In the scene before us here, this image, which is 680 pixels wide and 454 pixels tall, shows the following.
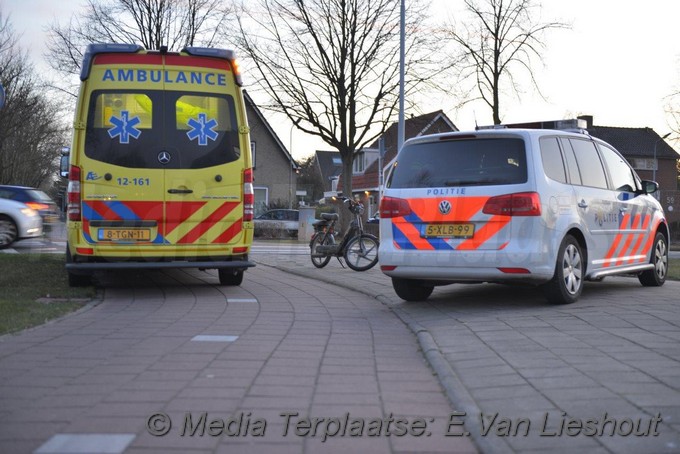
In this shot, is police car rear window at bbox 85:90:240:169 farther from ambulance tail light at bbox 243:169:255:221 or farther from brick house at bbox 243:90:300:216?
brick house at bbox 243:90:300:216

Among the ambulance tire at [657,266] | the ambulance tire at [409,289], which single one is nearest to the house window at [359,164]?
the ambulance tire at [657,266]

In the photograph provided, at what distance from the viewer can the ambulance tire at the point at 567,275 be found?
26.6ft

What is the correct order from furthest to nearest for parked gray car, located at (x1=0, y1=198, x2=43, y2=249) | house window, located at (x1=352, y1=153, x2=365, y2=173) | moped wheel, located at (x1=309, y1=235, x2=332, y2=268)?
1. house window, located at (x1=352, y1=153, x2=365, y2=173)
2. parked gray car, located at (x1=0, y1=198, x2=43, y2=249)
3. moped wheel, located at (x1=309, y1=235, x2=332, y2=268)

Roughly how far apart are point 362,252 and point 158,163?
511 centimetres

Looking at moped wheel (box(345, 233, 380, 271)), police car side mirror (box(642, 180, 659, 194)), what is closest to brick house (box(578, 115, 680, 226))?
moped wheel (box(345, 233, 380, 271))

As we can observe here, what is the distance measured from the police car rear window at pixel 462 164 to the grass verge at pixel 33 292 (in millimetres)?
3918

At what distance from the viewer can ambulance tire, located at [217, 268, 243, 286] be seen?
36.8ft

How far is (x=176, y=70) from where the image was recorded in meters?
10.2

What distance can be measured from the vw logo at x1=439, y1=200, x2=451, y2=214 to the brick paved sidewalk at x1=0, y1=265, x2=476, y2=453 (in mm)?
1217

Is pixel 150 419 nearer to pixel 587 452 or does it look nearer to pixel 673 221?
pixel 587 452

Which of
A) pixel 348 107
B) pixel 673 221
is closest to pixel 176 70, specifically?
pixel 348 107

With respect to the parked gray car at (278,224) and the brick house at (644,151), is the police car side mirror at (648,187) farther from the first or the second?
the brick house at (644,151)

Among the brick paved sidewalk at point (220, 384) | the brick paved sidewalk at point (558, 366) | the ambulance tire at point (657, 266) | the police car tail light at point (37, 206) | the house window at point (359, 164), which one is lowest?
the brick paved sidewalk at point (220, 384)

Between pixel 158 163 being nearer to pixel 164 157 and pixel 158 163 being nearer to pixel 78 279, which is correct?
pixel 164 157
